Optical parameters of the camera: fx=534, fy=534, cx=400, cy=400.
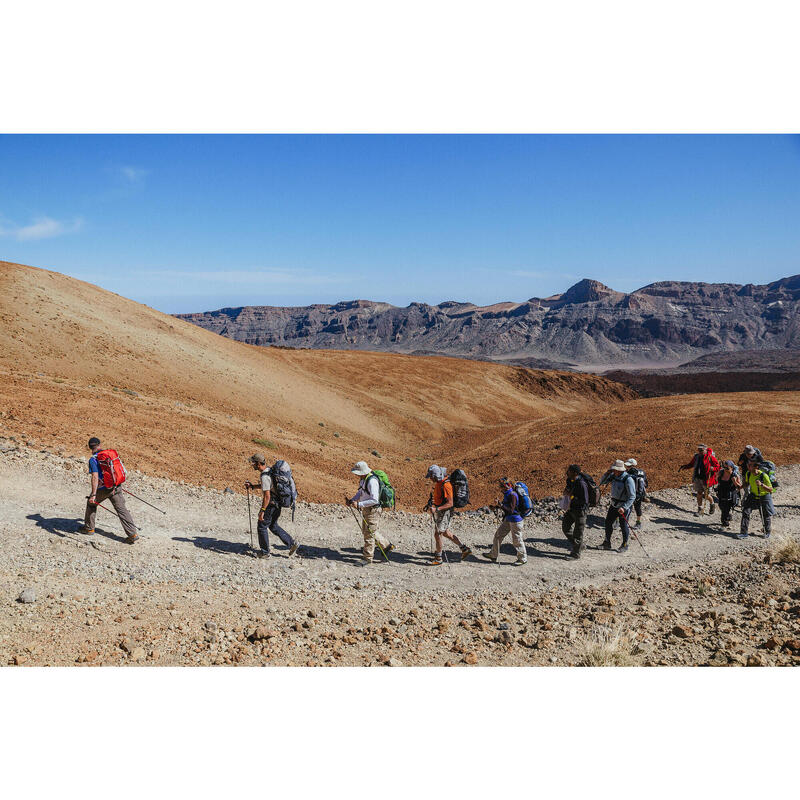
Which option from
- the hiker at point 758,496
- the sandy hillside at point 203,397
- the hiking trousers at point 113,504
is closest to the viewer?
the hiking trousers at point 113,504

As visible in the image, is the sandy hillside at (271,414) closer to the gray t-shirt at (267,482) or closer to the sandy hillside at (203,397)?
the sandy hillside at (203,397)

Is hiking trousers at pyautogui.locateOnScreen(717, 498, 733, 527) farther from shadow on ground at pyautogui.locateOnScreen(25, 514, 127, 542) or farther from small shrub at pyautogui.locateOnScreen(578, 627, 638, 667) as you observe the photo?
shadow on ground at pyautogui.locateOnScreen(25, 514, 127, 542)

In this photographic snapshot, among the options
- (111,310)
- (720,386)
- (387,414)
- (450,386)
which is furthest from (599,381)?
(111,310)

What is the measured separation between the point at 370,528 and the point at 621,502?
462 centimetres

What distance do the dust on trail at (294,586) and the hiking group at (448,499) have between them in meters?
0.32

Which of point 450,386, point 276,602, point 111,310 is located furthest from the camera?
point 450,386

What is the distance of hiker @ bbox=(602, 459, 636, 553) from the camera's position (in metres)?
9.55

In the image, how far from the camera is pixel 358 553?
9312mm

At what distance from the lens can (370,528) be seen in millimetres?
8469

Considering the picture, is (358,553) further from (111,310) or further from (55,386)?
(111,310)

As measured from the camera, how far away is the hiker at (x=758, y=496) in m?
9.83

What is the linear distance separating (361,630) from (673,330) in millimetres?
162824

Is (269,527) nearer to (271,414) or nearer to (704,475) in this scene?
(704,475)

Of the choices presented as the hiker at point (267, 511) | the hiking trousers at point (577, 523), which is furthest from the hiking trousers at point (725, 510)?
the hiker at point (267, 511)
